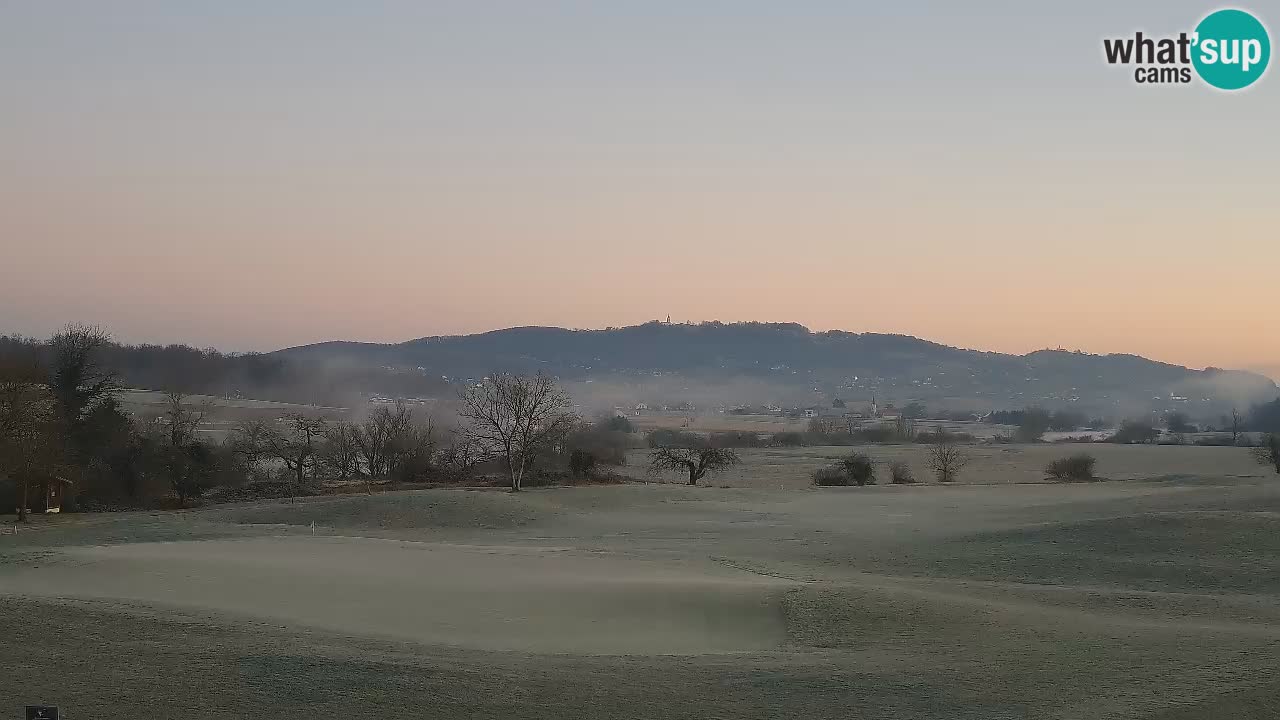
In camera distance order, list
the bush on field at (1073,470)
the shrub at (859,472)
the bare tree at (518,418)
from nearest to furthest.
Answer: the bare tree at (518,418), the shrub at (859,472), the bush on field at (1073,470)

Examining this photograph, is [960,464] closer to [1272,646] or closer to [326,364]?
[1272,646]

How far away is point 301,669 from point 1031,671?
9.27m

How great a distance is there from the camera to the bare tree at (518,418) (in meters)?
49.2

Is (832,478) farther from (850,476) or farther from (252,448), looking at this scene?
(252,448)

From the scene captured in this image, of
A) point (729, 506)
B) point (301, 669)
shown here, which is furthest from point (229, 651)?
point (729, 506)

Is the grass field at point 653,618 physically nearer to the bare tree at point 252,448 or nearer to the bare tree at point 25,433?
the bare tree at point 25,433

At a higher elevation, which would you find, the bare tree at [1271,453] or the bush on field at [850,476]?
the bare tree at [1271,453]

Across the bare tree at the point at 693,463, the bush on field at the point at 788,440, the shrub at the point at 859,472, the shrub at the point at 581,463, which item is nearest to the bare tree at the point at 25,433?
the shrub at the point at 581,463

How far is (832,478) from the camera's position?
62.1 meters

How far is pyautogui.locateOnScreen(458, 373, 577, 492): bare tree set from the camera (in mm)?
49156

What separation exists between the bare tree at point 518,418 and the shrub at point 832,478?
15.5 metres

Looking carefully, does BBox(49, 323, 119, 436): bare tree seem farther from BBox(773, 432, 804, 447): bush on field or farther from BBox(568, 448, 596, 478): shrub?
BBox(773, 432, 804, 447): bush on field

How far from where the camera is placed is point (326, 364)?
173 metres

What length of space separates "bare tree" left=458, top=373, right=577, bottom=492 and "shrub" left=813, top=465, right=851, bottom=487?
1549 cm
